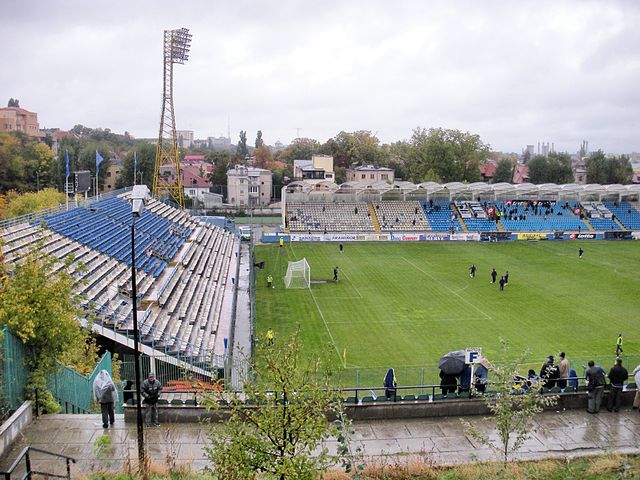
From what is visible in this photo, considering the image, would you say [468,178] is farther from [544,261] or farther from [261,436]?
[261,436]

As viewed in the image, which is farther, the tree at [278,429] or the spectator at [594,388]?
the spectator at [594,388]

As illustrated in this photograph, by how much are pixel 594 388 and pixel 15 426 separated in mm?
13242

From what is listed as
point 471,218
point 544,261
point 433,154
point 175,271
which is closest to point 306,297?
point 175,271

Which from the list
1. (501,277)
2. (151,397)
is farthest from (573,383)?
(501,277)

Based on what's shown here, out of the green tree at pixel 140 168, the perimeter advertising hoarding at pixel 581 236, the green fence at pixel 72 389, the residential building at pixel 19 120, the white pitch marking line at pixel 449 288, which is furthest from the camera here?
the residential building at pixel 19 120

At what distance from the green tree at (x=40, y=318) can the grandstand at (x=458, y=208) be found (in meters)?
45.7

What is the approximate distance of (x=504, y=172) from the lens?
10675 centimetres

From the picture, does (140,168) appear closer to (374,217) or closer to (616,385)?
(374,217)

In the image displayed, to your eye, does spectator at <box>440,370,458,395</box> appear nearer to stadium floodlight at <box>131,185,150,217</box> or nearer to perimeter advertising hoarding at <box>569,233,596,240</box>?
stadium floodlight at <box>131,185,150,217</box>

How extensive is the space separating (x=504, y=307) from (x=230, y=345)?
1696 centimetres

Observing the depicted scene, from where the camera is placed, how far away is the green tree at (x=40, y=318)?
12047 mm

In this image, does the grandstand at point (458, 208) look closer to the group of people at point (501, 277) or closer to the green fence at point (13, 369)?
the group of people at point (501, 277)

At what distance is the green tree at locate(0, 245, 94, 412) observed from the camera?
39.5 ft

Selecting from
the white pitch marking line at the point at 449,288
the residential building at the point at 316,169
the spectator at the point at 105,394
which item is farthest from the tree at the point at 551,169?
the spectator at the point at 105,394
